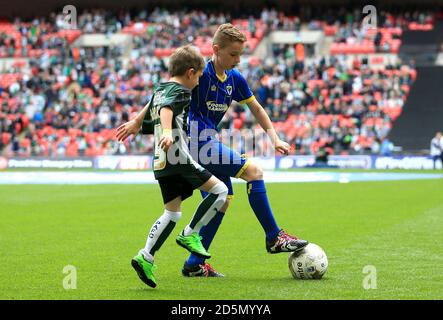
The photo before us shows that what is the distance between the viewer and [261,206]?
25.6ft

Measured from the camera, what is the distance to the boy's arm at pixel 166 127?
658 centimetres

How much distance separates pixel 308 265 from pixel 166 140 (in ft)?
6.24

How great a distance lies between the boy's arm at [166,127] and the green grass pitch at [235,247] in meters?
1.19

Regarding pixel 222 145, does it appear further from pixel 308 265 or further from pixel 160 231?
pixel 308 265

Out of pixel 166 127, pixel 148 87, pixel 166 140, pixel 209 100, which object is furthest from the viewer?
pixel 148 87

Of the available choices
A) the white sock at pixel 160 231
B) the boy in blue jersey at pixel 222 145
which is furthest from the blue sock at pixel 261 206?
the white sock at pixel 160 231

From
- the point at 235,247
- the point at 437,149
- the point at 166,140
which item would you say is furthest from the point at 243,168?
the point at 437,149

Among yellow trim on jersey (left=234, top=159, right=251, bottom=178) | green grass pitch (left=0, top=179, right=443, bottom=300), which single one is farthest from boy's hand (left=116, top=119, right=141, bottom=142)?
green grass pitch (left=0, top=179, right=443, bottom=300)

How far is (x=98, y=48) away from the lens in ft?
144

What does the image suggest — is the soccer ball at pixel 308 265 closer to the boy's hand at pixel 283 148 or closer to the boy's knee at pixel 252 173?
the boy's knee at pixel 252 173

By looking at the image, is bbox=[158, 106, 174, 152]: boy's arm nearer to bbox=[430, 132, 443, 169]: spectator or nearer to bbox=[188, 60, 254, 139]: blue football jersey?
bbox=[188, 60, 254, 139]: blue football jersey

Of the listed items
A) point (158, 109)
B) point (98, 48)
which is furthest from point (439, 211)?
point (98, 48)

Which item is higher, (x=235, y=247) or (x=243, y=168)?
(x=243, y=168)
